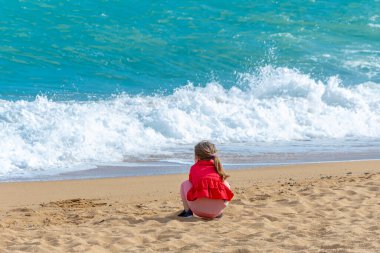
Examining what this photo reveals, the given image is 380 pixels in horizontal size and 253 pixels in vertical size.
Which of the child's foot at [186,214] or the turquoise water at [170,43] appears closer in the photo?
the child's foot at [186,214]

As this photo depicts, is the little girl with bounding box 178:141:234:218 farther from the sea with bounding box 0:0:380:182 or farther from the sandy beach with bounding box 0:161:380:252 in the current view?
the sea with bounding box 0:0:380:182

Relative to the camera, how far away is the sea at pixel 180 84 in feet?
38.4

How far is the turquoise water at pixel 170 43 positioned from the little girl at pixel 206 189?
8942mm

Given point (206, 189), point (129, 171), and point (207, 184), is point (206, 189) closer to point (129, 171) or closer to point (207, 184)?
point (207, 184)

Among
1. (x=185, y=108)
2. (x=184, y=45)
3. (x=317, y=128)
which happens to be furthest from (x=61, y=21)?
(x=317, y=128)

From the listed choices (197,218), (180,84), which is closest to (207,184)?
(197,218)

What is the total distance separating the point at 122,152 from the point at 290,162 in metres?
2.39

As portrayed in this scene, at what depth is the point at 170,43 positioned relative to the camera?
68.2ft

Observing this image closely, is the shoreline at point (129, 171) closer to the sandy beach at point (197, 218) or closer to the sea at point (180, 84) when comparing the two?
the sea at point (180, 84)

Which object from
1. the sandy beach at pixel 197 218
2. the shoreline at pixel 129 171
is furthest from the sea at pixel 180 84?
the sandy beach at pixel 197 218

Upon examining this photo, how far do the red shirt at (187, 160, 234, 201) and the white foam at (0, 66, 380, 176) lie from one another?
11.5 feet

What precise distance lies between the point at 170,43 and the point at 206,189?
44.1 ft

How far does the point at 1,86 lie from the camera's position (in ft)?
56.4

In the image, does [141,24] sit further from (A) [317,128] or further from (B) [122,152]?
(B) [122,152]
